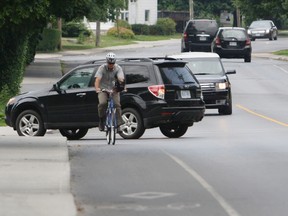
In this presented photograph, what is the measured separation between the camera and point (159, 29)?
107812 mm

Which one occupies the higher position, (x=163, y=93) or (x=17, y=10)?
(x=17, y=10)

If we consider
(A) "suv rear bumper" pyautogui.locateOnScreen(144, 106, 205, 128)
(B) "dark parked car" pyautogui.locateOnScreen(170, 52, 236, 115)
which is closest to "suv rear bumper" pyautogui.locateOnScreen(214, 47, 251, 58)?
(B) "dark parked car" pyautogui.locateOnScreen(170, 52, 236, 115)

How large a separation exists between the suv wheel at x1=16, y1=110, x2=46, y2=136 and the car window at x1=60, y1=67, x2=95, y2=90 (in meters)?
0.92

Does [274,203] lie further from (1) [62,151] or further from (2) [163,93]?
(2) [163,93]

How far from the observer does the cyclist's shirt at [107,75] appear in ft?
68.5

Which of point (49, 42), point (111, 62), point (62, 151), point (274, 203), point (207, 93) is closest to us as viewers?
point (274, 203)

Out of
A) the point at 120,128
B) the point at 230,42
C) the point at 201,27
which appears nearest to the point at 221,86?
the point at 120,128

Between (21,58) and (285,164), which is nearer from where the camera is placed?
(285,164)

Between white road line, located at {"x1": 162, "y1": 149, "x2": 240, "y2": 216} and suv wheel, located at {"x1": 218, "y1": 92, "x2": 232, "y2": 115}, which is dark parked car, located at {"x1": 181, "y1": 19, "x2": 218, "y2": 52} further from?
white road line, located at {"x1": 162, "y1": 149, "x2": 240, "y2": 216}

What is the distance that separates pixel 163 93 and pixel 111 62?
89.2 inches

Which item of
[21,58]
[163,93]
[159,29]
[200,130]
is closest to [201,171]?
[163,93]

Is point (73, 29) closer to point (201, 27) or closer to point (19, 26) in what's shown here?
point (201, 27)

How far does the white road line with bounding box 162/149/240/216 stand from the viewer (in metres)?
12.0

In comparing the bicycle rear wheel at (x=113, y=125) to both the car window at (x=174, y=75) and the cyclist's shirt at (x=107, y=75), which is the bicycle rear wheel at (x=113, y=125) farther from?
the car window at (x=174, y=75)
